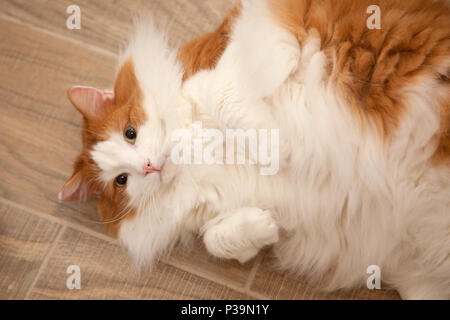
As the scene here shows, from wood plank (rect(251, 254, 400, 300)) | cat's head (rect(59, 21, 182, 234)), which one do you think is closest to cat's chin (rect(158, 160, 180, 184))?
cat's head (rect(59, 21, 182, 234))

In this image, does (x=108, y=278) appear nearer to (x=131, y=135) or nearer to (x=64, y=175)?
(x=64, y=175)

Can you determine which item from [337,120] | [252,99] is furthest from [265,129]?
[337,120]

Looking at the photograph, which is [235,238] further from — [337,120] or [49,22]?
[49,22]

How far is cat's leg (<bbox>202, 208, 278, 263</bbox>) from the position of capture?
1.44 m

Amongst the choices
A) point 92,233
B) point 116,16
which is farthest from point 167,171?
point 116,16

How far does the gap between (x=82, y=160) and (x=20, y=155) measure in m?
0.49

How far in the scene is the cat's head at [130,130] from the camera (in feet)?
4.71

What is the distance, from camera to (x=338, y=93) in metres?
1.34

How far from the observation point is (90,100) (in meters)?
1.56
